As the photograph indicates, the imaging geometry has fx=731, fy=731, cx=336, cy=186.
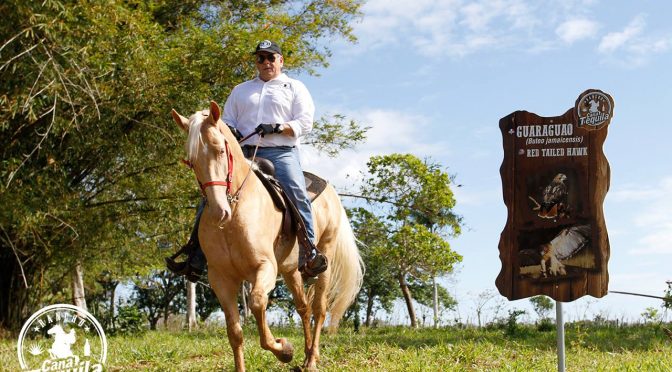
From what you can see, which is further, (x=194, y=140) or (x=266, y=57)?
(x=266, y=57)

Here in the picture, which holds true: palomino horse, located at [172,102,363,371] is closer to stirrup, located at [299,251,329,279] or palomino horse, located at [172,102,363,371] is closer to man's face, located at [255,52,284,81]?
stirrup, located at [299,251,329,279]

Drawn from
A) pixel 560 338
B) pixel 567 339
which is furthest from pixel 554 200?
pixel 567 339

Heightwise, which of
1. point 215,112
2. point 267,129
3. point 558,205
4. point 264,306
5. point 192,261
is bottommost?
point 264,306

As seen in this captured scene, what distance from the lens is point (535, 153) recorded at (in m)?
6.23

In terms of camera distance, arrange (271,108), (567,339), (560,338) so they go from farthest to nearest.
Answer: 1. (567,339)
2. (271,108)
3. (560,338)

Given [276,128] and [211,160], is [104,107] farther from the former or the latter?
[211,160]

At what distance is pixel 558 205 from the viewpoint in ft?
20.0

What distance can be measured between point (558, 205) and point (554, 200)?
0.05 meters

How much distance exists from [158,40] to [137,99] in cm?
148

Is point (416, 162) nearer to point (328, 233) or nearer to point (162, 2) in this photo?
point (162, 2)

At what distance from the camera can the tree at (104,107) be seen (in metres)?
11.2
